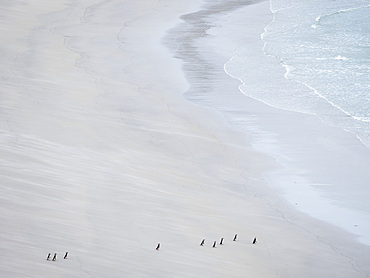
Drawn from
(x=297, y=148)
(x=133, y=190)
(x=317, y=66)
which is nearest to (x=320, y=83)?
(x=317, y=66)

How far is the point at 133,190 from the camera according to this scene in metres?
8.41

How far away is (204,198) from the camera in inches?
348

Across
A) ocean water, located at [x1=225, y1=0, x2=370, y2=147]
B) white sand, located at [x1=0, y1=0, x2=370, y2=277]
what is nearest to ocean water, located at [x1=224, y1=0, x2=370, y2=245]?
ocean water, located at [x1=225, y1=0, x2=370, y2=147]

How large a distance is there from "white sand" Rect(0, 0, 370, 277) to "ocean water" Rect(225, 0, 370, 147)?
1.61 meters

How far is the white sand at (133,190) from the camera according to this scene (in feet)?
21.4

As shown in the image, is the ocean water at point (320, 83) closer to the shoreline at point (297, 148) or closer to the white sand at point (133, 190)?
the shoreline at point (297, 148)

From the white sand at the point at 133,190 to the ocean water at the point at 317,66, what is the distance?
161cm

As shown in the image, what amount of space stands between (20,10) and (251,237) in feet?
57.7

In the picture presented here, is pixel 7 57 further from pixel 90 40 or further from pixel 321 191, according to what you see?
pixel 321 191

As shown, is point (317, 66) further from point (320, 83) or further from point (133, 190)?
point (133, 190)

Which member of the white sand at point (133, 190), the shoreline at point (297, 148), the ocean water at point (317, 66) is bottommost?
the ocean water at point (317, 66)

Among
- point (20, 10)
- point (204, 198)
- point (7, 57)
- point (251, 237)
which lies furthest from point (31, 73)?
point (20, 10)

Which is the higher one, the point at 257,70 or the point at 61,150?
the point at 61,150

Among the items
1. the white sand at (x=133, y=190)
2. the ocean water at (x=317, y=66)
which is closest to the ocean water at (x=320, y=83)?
the ocean water at (x=317, y=66)
